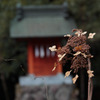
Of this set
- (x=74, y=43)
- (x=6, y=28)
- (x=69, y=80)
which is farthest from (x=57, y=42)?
(x=74, y=43)

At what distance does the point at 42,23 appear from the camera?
437 centimetres

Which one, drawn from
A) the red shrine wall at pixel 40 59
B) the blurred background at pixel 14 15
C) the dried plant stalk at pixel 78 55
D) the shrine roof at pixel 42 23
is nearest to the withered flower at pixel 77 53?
the dried plant stalk at pixel 78 55

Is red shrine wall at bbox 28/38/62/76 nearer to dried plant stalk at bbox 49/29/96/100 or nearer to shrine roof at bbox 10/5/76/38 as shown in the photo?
shrine roof at bbox 10/5/76/38

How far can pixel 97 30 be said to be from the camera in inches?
189

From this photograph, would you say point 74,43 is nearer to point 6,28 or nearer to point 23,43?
point 6,28

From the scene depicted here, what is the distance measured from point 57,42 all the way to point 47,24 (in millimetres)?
344

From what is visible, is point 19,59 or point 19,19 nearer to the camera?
point 19,19

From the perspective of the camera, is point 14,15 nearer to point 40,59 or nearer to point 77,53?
point 40,59

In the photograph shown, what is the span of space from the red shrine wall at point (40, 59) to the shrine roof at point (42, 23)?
302 millimetres

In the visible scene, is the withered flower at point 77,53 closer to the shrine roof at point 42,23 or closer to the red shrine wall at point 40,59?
the shrine roof at point 42,23

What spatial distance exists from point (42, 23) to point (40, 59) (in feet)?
1.98

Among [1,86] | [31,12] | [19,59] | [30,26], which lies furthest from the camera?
[1,86]

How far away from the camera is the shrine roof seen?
164 inches

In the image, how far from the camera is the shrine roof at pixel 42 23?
4176 mm
